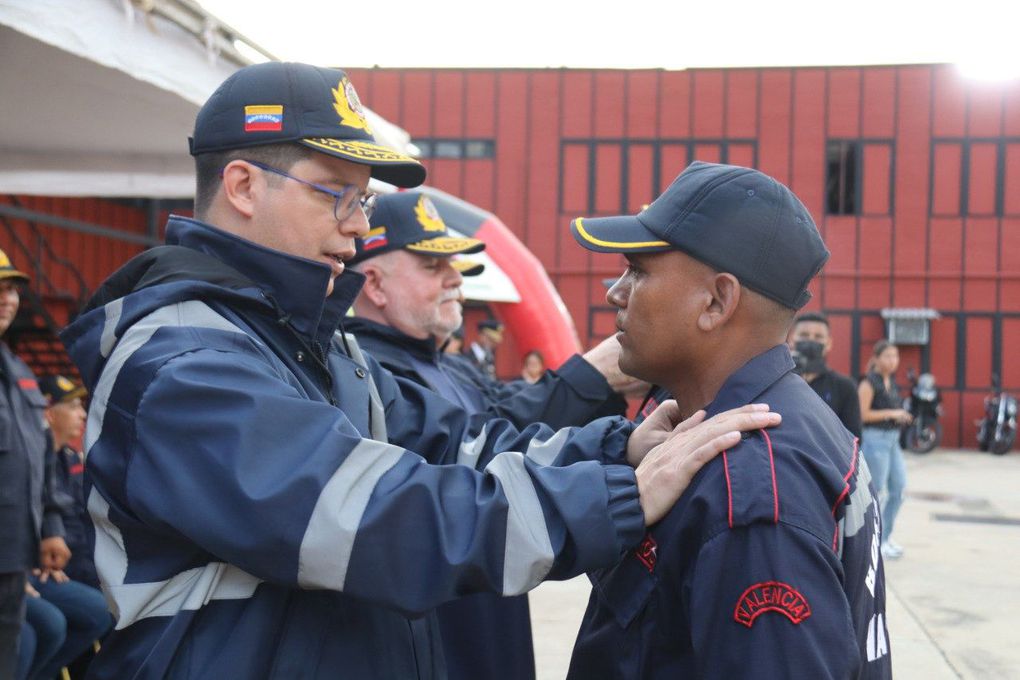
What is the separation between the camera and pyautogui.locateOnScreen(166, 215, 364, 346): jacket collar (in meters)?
1.87

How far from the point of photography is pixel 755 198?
176cm

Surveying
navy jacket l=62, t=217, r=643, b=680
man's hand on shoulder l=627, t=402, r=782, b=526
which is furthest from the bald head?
man's hand on shoulder l=627, t=402, r=782, b=526

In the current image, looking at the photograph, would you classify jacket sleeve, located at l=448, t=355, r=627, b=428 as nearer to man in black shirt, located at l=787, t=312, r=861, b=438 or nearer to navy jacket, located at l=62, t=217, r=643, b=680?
navy jacket, located at l=62, t=217, r=643, b=680

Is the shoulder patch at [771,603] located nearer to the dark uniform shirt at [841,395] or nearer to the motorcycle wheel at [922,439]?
the dark uniform shirt at [841,395]

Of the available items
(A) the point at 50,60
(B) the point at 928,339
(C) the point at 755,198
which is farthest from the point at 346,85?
(B) the point at 928,339

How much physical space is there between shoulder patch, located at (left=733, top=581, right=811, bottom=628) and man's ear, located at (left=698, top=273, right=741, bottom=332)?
0.52 m

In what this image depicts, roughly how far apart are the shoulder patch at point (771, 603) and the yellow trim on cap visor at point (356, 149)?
1062 millimetres

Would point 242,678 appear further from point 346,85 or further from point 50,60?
point 50,60

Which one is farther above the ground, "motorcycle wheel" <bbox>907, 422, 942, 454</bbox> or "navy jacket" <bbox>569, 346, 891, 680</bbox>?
"navy jacket" <bbox>569, 346, 891, 680</bbox>

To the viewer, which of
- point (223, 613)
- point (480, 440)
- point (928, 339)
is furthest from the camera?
point (928, 339)

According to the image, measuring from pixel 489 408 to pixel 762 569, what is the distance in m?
2.19

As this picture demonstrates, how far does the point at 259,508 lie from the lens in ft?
4.86

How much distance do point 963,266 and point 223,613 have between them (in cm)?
2214

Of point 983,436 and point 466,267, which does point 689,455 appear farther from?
point 983,436
